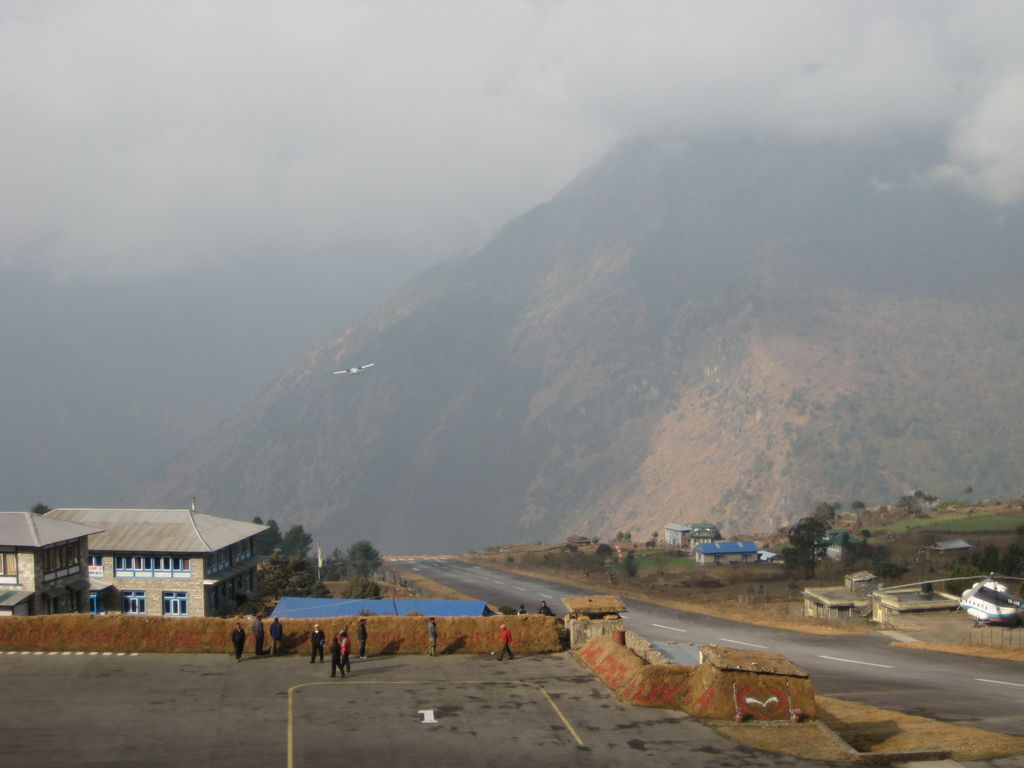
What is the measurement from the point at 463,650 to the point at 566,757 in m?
11.4

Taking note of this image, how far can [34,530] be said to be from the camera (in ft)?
163

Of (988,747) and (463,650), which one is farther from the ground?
(463,650)

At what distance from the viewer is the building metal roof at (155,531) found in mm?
60281

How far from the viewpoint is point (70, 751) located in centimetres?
2411

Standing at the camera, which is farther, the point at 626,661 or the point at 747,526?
the point at 747,526

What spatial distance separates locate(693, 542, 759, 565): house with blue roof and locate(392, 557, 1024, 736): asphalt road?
32.0m

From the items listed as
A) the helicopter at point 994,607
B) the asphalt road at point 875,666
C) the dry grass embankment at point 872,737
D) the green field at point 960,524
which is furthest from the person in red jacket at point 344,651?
the green field at point 960,524

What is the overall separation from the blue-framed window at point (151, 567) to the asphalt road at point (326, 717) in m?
27.1

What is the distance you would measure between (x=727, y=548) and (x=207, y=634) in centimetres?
8767

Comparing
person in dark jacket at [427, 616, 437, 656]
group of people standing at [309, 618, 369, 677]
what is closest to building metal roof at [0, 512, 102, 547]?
group of people standing at [309, 618, 369, 677]

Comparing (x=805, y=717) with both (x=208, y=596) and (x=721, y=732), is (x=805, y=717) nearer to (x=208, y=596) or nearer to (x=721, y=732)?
(x=721, y=732)

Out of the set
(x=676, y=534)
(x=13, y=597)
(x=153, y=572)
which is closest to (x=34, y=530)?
(x=13, y=597)

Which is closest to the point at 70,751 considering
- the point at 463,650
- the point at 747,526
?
the point at 463,650

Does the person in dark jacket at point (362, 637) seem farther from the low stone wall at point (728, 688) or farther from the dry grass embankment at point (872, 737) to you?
the dry grass embankment at point (872, 737)
